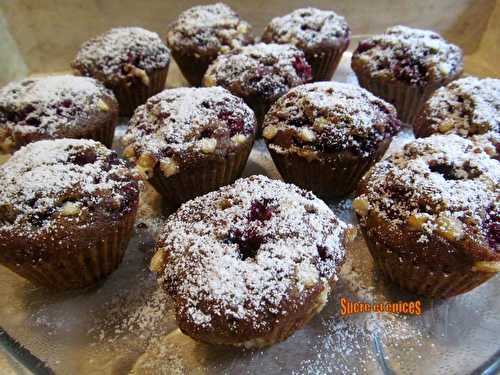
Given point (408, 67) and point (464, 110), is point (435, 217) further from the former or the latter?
point (408, 67)

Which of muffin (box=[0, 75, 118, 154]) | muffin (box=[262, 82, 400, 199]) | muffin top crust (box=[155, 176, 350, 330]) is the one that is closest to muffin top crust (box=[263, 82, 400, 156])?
muffin (box=[262, 82, 400, 199])

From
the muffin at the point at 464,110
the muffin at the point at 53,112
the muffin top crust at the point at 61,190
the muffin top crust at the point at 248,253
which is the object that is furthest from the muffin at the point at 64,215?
the muffin at the point at 464,110

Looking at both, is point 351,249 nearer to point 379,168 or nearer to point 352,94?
point 379,168

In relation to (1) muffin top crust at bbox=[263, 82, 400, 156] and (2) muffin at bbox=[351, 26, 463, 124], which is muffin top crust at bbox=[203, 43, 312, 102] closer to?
(1) muffin top crust at bbox=[263, 82, 400, 156]

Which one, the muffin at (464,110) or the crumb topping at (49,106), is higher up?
the muffin at (464,110)

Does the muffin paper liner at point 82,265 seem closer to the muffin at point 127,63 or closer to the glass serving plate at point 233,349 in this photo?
the glass serving plate at point 233,349

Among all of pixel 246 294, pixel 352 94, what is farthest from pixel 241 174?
pixel 246 294

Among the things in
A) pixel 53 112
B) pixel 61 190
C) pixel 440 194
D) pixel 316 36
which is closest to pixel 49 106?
pixel 53 112
